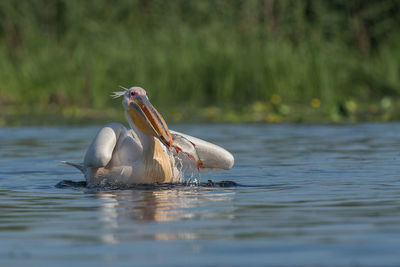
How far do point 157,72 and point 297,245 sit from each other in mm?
13939

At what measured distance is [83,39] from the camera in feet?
65.3

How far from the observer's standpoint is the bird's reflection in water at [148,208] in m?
5.36

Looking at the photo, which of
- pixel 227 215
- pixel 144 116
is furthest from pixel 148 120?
pixel 227 215

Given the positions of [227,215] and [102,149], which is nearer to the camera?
[227,215]

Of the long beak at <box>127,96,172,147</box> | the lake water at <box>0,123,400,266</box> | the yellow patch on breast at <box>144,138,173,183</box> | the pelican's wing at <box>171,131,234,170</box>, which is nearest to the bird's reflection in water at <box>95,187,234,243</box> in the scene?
the lake water at <box>0,123,400,266</box>

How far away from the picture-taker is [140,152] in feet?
27.0

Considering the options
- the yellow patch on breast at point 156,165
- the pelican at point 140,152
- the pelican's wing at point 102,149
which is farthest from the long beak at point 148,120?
the pelican's wing at point 102,149

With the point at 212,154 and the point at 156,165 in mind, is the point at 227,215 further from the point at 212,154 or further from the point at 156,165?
the point at 212,154

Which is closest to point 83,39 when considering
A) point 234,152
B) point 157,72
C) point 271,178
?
point 157,72

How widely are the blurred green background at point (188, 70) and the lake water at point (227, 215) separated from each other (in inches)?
278

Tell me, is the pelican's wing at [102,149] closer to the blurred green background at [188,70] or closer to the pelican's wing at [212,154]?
the pelican's wing at [212,154]

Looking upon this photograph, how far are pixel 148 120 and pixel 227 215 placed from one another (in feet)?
7.25

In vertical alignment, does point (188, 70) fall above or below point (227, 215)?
above

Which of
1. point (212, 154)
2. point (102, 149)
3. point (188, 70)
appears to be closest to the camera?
point (102, 149)
